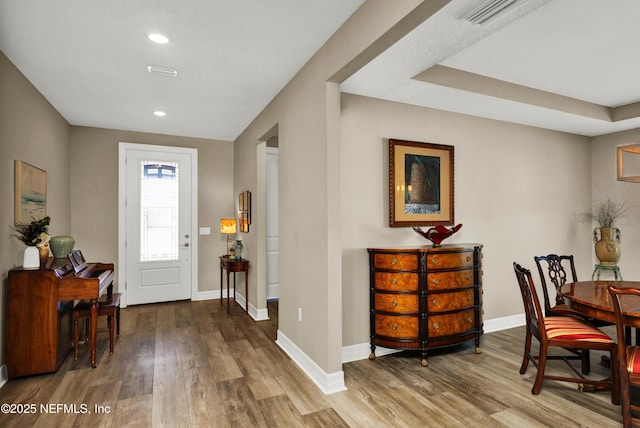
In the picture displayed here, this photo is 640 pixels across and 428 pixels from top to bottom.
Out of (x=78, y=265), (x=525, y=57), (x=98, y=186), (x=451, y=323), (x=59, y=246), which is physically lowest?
(x=451, y=323)

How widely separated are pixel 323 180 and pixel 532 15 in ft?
5.86

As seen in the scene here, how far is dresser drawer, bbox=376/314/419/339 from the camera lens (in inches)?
121

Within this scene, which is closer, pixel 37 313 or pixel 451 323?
pixel 37 313

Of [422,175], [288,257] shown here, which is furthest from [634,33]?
[288,257]

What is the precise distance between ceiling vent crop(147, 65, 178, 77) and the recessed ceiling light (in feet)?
1.58

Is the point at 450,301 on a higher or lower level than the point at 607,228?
lower

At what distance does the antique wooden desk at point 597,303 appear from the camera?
2.16 metres

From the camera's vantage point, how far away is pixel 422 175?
3703mm

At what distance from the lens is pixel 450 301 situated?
318 centimetres

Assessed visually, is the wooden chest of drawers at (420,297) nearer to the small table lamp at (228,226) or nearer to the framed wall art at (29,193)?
the small table lamp at (228,226)

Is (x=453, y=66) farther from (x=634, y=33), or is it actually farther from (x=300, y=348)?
(x=300, y=348)

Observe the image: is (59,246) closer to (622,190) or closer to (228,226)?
(228,226)

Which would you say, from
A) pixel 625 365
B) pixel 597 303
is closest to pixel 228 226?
pixel 597 303

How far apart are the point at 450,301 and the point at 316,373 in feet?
4.41
